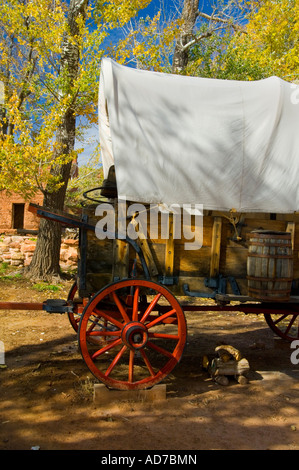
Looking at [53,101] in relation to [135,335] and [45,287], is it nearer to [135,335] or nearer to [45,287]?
[45,287]

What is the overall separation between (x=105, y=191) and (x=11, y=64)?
1390 centimetres

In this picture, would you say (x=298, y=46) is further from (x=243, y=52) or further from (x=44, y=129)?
(x=44, y=129)

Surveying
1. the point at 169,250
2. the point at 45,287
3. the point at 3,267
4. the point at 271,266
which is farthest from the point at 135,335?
the point at 3,267

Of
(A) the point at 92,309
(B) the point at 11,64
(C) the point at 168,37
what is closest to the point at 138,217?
(A) the point at 92,309

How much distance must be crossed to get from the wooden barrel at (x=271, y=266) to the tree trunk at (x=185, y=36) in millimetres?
8887

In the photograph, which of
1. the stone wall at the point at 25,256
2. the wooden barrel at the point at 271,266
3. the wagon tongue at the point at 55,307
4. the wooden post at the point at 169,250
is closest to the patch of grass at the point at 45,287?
the stone wall at the point at 25,256

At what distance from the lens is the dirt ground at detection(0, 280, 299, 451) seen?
2.71 meters

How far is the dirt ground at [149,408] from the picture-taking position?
8.88ft

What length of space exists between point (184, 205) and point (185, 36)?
9.76 m

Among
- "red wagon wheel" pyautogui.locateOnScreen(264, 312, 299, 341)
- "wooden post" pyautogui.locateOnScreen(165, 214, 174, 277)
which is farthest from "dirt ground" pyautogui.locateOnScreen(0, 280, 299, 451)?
"wooden post" pyautogui.locateOnScreen(165, 214, 174, 277)

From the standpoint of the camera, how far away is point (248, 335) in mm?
5703

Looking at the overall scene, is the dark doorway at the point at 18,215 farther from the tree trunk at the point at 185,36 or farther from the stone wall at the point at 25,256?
the tree trunk at the point at 185,36

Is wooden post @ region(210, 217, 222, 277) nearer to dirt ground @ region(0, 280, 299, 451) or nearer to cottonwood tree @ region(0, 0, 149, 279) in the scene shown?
dirt ground @ region(0, 280, 299, 451)

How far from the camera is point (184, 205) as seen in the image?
11.4ft
